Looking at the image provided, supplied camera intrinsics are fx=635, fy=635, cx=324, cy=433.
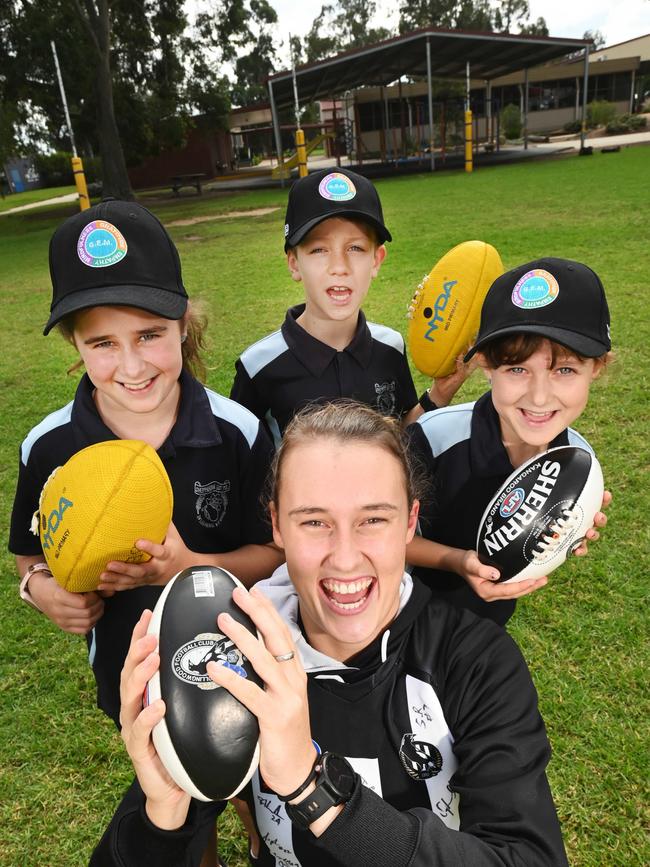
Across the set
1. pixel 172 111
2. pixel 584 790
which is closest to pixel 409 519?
pixel 584 790

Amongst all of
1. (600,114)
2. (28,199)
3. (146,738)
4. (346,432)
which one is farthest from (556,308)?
(28,199)

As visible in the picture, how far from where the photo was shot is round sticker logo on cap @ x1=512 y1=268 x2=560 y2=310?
6.79 ft

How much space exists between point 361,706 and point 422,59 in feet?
99.6

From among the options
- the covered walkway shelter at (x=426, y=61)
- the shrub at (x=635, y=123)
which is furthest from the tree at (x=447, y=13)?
the covered walkway shelter at (x=426, y=61)

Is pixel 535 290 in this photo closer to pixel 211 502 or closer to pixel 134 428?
pixel 211 502

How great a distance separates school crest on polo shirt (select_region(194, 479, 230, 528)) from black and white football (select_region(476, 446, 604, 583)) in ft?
2.96

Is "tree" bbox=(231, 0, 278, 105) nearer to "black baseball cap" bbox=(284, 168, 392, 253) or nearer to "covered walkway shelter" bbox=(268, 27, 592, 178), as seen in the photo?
"covered walkway shelter" bbox=(268, 27, 592, 178)

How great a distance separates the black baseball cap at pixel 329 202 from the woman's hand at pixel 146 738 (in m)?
1.90

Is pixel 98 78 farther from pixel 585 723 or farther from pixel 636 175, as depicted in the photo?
pixel 585 723

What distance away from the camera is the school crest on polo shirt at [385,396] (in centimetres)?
294

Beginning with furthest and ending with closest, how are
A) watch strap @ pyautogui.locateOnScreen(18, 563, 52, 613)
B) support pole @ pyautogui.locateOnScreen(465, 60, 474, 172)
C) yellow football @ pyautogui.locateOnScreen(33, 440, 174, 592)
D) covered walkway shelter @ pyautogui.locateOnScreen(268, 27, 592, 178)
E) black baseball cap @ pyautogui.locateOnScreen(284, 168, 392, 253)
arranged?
support pole @ pyautogui.locateOnScreen(465, 60, 474, 172) → covered walkway shelter @ pyautogui.locateOnScreen(268, 27, 592, 178) → black baseball cap @ pyautogui.locateOnScreen(284, 168, 392, 253) → watch strap @ pyautogui.locateOnScreen(18, 563, 52, 613) → yellow football @ pyautogui.locateOnScreen(33, 440, 174, 592)

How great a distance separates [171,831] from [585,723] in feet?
6.54

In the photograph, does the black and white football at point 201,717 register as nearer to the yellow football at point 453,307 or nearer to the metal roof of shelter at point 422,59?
the yellow football at point 453,307

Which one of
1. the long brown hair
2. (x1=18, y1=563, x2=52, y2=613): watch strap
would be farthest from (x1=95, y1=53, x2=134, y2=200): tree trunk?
the long brown hair
